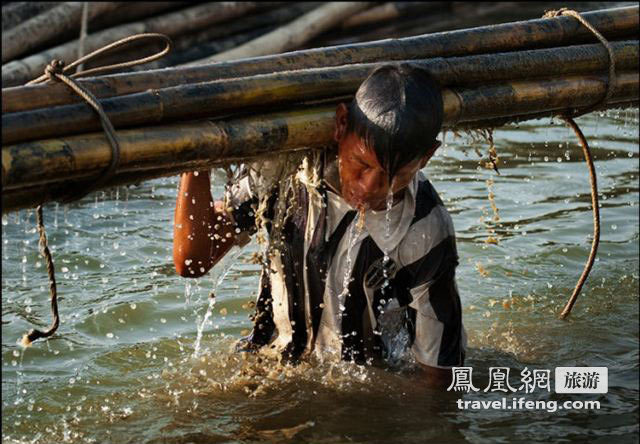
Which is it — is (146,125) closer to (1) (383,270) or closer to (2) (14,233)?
(1) (383,270)

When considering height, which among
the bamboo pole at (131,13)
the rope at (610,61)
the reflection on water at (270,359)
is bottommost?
the reflection on water at (270,359)

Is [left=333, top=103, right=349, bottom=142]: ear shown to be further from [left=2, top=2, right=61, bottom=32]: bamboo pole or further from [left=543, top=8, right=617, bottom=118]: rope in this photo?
[left=2, top=2, right=61, bottom=32]: bamboo pole

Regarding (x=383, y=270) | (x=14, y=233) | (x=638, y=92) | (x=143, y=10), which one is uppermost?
(x=143, y=10)

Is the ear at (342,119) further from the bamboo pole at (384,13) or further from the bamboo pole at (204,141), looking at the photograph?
the bamboo pole at (384,13)

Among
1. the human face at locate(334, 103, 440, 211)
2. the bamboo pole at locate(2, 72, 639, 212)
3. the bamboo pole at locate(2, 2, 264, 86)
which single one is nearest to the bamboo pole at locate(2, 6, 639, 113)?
the bamboo pole at locate(2, 72, 639, 212)

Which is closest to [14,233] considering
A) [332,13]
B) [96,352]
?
[96,352]

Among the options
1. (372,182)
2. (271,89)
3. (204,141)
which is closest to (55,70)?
(204,141)

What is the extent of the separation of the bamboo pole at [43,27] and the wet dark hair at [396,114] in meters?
5.43

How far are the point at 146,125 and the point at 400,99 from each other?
2.24 feet

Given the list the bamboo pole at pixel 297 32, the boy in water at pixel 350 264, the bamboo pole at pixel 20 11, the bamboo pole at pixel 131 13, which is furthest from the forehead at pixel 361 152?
the bamboo pole at pixel 131 13

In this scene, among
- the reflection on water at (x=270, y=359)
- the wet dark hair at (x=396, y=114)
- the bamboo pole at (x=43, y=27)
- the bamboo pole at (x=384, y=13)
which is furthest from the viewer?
the bamboo pole at (x=384, y=13)

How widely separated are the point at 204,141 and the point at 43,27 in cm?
566

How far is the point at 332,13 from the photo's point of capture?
384 inches

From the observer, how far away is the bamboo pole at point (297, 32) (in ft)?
28.5
